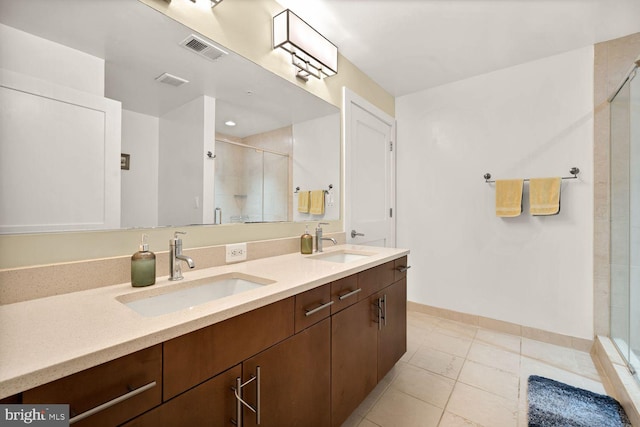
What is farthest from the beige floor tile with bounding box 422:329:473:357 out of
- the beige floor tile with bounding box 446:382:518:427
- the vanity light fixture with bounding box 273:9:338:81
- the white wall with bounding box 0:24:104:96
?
the white wall with bounding box 0:24:104:96

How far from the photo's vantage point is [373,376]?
1.46 meters

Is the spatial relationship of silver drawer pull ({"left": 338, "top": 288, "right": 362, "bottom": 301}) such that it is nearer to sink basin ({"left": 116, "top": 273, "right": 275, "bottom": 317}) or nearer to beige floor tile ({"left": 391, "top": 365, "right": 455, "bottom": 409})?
sink basin ({"left": 116, "top": 273, "right": 275, "bottom": 317})

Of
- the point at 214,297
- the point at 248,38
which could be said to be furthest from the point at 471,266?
the point at 248,38

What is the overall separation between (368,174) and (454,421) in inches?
73.0

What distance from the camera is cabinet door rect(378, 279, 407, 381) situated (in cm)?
155

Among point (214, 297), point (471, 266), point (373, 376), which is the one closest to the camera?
point (214, 297)

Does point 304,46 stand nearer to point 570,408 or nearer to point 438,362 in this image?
point 438,362

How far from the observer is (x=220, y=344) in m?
0.75

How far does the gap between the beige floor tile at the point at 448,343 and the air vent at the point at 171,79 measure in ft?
7.93

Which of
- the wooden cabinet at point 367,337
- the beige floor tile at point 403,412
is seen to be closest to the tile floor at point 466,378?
the beige floor tile at point 403,412

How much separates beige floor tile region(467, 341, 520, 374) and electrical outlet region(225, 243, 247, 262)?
1.82 m

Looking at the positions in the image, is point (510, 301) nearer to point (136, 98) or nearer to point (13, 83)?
point (136, 98)

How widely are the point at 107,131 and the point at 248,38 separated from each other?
0.90 meters

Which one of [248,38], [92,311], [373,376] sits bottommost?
[373,376]
